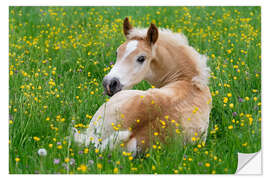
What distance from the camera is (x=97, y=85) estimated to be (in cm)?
531

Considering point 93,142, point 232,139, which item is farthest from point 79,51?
point 232,139

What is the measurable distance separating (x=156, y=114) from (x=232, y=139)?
0.94 m

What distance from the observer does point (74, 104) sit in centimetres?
465

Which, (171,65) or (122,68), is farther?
(171,65)

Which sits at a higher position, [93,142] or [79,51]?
[79,51]

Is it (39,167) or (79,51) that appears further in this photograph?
(79,51)

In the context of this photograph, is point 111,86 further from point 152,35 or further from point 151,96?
point 152,35

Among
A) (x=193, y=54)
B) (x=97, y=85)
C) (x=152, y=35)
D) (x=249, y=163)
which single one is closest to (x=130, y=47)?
(x=152, y=35)

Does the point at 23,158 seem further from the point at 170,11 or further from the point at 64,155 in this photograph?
the point at 170,11

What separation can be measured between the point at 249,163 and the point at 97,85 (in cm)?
246

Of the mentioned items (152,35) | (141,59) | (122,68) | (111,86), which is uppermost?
(152,35)

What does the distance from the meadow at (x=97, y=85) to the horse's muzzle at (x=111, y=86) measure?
7.1 inches
